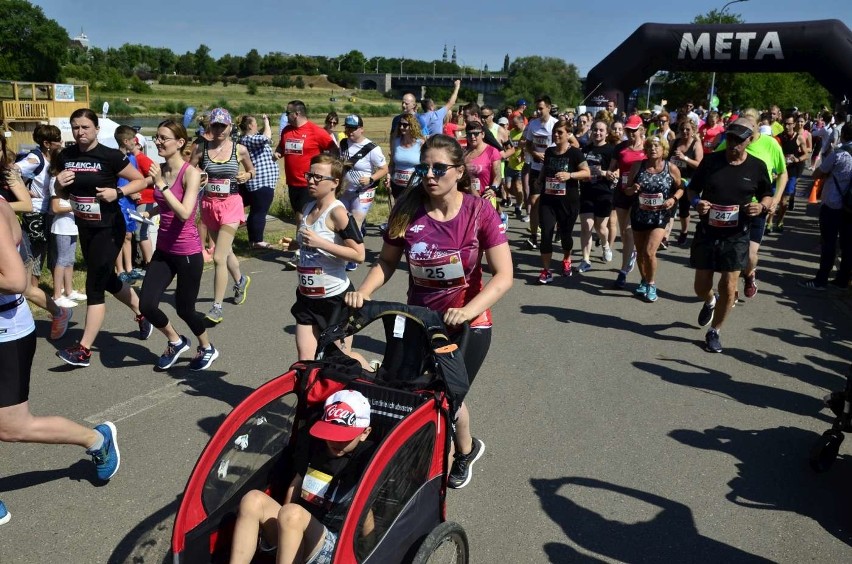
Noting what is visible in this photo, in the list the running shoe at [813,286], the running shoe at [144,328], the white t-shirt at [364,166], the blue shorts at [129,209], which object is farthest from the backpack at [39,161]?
the running shoe at [813,286]

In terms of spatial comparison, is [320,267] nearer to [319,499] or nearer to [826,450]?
[319,499]

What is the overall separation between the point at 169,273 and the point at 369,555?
12.1ft

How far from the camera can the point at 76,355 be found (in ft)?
18.6

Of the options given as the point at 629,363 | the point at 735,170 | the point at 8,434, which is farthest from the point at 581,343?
the point at 8,434

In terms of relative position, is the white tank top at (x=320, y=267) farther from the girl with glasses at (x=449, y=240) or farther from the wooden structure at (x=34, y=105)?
the wooden structure at (x=34, y=105)

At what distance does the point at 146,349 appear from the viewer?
6270 millimetres

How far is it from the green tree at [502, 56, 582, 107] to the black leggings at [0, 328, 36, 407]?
63.0m

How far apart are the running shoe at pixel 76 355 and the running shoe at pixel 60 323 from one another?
48 centimetres

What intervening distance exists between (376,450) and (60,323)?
181 inches

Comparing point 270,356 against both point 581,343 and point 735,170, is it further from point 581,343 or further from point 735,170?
point 735,170

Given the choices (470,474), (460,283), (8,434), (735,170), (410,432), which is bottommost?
(470,474)

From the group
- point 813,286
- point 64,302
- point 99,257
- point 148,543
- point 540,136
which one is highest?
point 540,136

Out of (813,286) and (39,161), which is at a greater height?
(39,161)

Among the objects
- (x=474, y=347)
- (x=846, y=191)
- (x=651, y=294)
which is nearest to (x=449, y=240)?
(x=474, y=347)
